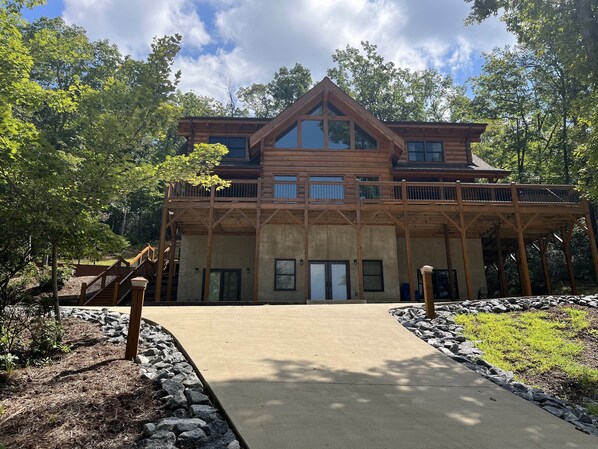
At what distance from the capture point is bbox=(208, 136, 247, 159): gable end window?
20.5 m

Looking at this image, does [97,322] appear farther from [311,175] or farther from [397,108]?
[397,108]

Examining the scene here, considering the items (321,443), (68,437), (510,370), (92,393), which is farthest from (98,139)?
(510,370)

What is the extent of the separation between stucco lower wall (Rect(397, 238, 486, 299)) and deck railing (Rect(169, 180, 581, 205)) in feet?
7.43

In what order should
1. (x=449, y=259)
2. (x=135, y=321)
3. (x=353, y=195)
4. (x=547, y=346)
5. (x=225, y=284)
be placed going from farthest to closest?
(x=353, y=195) < (x=449, y=259) < (x=225, y=284) < (x=547, y=346) < (x=135, y=321)

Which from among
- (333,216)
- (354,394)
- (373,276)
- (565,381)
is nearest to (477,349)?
(565,381)

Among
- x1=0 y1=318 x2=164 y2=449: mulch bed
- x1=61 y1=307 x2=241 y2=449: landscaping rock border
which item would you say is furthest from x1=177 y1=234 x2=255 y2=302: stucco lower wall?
x1=0 y1=318 x2=164 y2=449: mulch bed

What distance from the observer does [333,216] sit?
1666cm

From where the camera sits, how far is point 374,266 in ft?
56.1

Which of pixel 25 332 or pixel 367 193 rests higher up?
pixel 367 193

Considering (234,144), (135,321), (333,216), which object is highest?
(234,144)

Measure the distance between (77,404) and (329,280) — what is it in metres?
13.2

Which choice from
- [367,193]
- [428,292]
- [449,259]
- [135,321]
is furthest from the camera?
[367,193]

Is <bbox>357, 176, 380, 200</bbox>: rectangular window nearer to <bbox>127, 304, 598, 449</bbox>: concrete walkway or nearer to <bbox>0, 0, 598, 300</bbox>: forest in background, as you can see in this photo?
<bbox>0, 0, 598, 300</bbox>: forest in background

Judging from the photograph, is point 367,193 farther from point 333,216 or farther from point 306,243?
point 306,243
